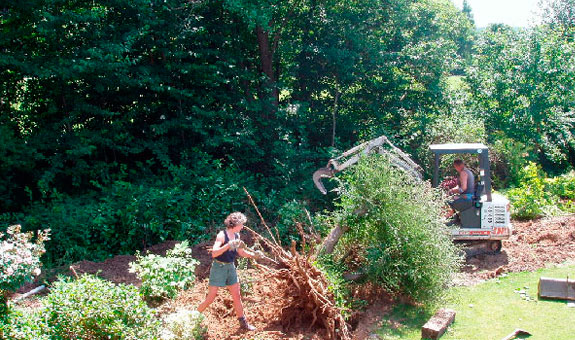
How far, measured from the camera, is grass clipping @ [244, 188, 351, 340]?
21.4 ft

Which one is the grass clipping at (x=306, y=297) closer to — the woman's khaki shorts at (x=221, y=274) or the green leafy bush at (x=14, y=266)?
the woman's khaki shorts at (x=221, y=274)

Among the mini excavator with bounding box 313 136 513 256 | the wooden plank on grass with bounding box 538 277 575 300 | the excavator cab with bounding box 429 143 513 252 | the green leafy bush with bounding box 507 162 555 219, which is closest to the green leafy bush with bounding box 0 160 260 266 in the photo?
the mini excavator with bounding box 313 136 513 256

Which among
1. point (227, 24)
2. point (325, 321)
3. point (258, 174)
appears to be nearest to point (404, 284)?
point (325, 321)

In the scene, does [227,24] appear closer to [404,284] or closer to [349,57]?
[349,57]

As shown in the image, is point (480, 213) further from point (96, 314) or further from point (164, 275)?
point (96, 314)

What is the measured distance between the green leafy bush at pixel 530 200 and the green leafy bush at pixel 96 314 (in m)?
9.08

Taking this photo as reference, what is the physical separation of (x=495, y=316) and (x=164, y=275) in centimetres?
476

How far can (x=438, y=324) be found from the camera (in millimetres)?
6773

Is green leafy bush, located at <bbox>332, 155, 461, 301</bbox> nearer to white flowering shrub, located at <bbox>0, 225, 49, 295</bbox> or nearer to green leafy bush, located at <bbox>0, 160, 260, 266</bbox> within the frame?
green leafy bush, located at <bbox>0, 160, 260, 266</bbox>

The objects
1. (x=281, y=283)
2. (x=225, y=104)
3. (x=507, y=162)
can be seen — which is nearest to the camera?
(x=281, y=283)

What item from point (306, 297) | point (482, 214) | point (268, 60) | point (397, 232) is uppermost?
point (268, 60)

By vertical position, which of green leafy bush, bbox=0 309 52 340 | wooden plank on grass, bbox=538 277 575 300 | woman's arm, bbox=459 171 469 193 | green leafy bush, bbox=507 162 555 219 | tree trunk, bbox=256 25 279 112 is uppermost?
tree trunk, bbox=256 25 279 112

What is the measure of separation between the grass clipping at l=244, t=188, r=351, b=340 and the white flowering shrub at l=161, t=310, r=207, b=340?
1.11 meters

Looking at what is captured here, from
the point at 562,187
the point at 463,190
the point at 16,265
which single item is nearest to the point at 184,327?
the point at 16,265
